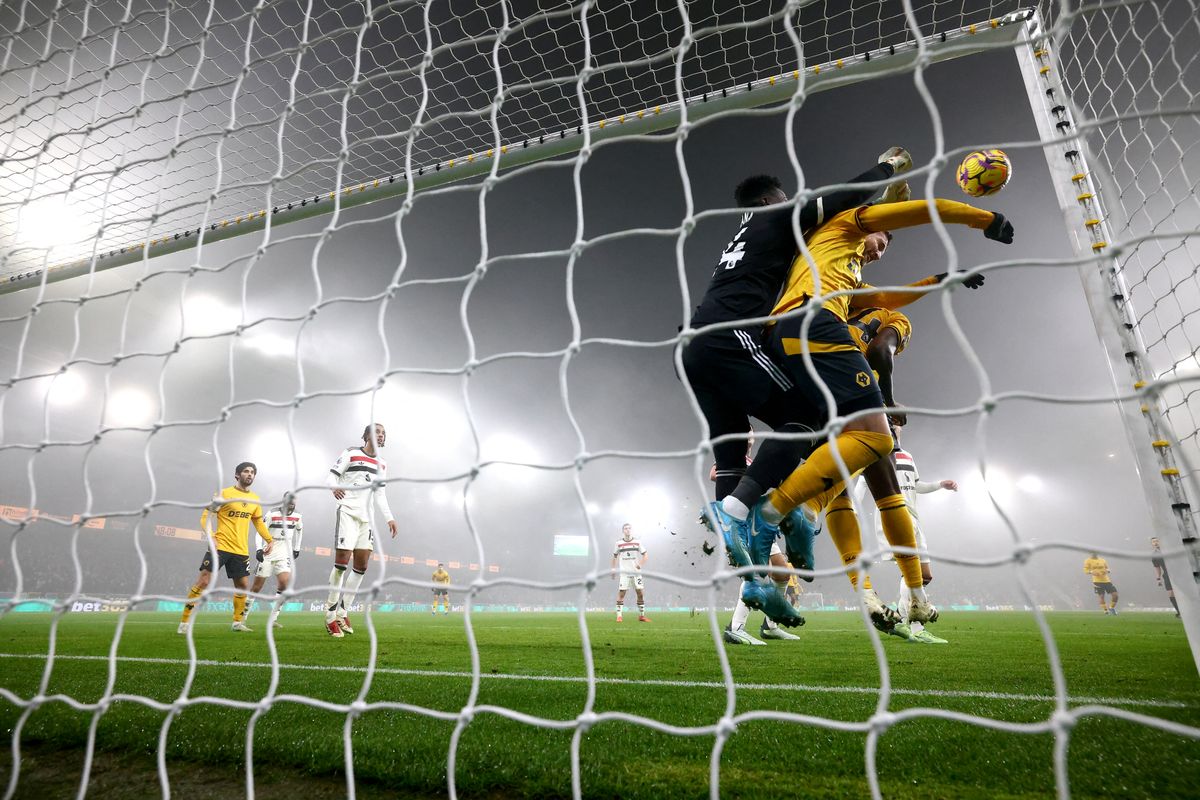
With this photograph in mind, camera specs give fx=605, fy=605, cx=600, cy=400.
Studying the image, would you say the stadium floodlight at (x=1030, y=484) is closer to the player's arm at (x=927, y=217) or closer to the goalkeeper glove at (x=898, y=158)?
the goalkeeper glove at (x=898, y=158)

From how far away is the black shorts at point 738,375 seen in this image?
2.54 metres

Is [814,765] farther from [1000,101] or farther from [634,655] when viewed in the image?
[1000,101]

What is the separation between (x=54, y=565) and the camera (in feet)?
74.6

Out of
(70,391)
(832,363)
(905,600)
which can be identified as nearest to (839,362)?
(832,363)

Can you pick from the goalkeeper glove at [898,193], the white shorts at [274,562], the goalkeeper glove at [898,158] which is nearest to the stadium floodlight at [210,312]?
the white shorts at [274,562]

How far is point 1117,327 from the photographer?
1.96 meters

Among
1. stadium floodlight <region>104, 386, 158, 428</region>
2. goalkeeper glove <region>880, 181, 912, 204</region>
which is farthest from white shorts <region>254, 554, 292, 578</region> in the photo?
stadium floodlight <region>104, 386, 158, 428</region>

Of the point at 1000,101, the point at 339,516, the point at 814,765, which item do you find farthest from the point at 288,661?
the point at 1000,101

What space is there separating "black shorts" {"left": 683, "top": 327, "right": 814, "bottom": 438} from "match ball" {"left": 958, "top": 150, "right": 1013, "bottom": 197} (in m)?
1.06

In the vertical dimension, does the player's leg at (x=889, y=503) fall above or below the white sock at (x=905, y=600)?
above

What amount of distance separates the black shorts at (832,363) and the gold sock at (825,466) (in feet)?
0.44

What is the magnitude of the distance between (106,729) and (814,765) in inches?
78.9

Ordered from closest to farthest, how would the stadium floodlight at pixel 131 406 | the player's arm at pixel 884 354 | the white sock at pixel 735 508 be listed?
the white sock at pixel 735 508 → the player's arm at pixel 884 354 → the stadium floodlight at pixel 131 406

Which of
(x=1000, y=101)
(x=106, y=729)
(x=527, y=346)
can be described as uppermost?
(x=527, y=346)
